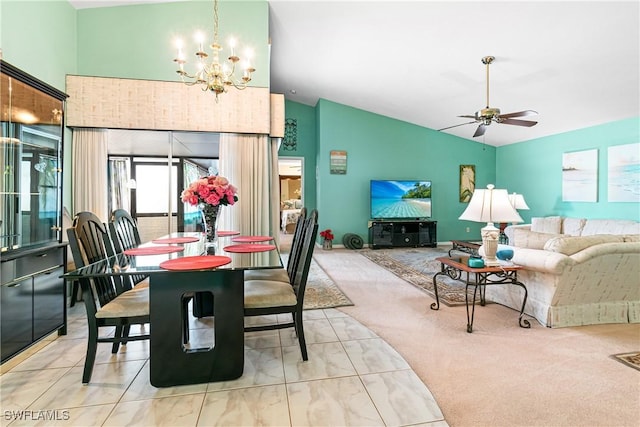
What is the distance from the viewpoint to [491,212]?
8.77 ft

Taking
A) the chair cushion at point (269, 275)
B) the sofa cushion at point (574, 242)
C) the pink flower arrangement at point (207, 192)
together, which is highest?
the pink flower arrangement at point (207, 192)

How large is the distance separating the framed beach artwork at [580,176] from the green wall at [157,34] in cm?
568

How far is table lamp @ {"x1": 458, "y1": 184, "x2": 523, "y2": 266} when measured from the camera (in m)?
2.65

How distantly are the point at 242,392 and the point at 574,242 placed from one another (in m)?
2.93

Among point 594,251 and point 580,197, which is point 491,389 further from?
point 580,197

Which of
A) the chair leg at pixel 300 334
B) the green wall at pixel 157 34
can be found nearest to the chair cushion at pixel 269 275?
the chair leg at pixel 300 334

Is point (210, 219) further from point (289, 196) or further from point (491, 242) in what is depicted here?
point (289, 196)

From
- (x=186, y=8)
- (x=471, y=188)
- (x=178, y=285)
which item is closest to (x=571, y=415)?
(x=178, y=285)

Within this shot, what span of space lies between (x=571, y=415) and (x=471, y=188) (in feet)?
22.6

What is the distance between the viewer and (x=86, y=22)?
372cm

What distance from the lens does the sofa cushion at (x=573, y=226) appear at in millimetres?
5246

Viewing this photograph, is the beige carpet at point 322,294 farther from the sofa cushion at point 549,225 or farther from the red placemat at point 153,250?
the sofa cushion at point 549,225

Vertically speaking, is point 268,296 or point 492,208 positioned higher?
point 492,208

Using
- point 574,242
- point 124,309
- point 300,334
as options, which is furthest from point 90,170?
point 574,242
